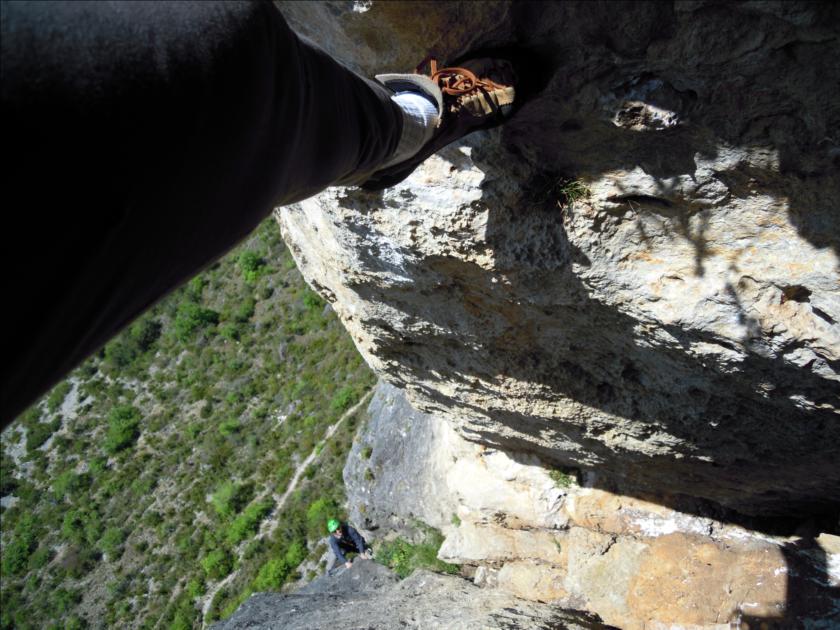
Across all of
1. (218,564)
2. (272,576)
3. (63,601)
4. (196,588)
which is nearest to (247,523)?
(218,564)

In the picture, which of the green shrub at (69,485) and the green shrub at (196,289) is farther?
the green shrub at (196,289)

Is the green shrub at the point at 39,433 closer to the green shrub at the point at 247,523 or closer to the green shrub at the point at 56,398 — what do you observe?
the green shrub at the point at 56,398

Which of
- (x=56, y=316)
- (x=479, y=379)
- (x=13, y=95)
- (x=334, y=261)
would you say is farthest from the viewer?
(x=479, y=379)

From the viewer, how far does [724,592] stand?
5.30m

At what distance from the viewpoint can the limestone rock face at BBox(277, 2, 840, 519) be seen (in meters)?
2.44

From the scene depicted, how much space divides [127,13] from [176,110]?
0.15 meters

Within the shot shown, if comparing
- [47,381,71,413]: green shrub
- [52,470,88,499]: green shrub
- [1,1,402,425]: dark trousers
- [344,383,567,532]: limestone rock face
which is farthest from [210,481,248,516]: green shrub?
[1,1,402,425]: dark trousers

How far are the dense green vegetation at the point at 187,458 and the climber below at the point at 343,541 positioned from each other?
1363 mm

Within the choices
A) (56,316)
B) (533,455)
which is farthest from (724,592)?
(56,316)

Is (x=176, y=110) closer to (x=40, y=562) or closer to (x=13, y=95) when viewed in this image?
(x=13, y=95)

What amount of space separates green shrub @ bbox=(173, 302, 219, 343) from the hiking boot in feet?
57.1

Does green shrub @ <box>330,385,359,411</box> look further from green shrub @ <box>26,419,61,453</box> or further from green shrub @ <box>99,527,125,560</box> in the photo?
green shrub @ <box>26,419,61,453</box>

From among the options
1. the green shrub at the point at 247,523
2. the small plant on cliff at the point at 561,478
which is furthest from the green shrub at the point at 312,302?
the small plant on cliff at the point at 561,478

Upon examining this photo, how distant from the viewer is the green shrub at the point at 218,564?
14.0 m
